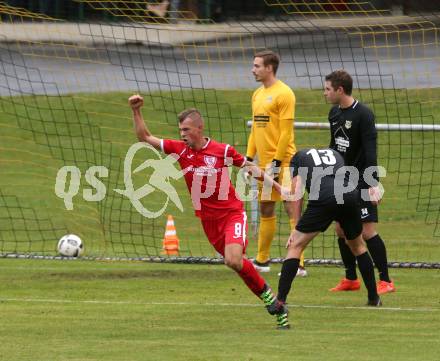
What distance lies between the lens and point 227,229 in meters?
9.88

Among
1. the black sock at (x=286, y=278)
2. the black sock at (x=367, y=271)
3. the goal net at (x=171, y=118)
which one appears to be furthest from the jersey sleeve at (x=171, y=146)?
the goal net at (x=171, y=118)

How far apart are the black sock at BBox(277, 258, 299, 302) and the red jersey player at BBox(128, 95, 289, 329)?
388mm

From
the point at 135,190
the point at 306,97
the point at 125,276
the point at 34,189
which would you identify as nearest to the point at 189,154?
the point at 125,276

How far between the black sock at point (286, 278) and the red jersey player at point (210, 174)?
388mm

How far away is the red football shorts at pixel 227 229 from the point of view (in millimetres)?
9773

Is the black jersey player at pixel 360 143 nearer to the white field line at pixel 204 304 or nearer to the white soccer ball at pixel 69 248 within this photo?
the white field line at pixel 204 304

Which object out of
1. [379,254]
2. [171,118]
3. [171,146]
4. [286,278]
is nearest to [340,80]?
[379,254]

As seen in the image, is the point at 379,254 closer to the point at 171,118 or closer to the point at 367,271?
the point at 367,271

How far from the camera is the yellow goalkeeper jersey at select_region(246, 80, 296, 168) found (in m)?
12.3

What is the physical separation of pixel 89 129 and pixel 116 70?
3434mm

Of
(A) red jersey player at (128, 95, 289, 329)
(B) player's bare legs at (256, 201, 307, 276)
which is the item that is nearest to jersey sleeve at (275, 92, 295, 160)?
(B) player's bare legs at (256, 201, 307, 276)

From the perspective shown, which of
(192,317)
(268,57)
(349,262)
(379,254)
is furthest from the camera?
(268,57)

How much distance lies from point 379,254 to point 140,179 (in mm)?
9237

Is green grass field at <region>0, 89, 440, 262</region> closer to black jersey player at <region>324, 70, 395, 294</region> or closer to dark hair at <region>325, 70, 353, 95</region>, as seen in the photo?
black jersey player at <region>324, 70, 395, 294</region>
